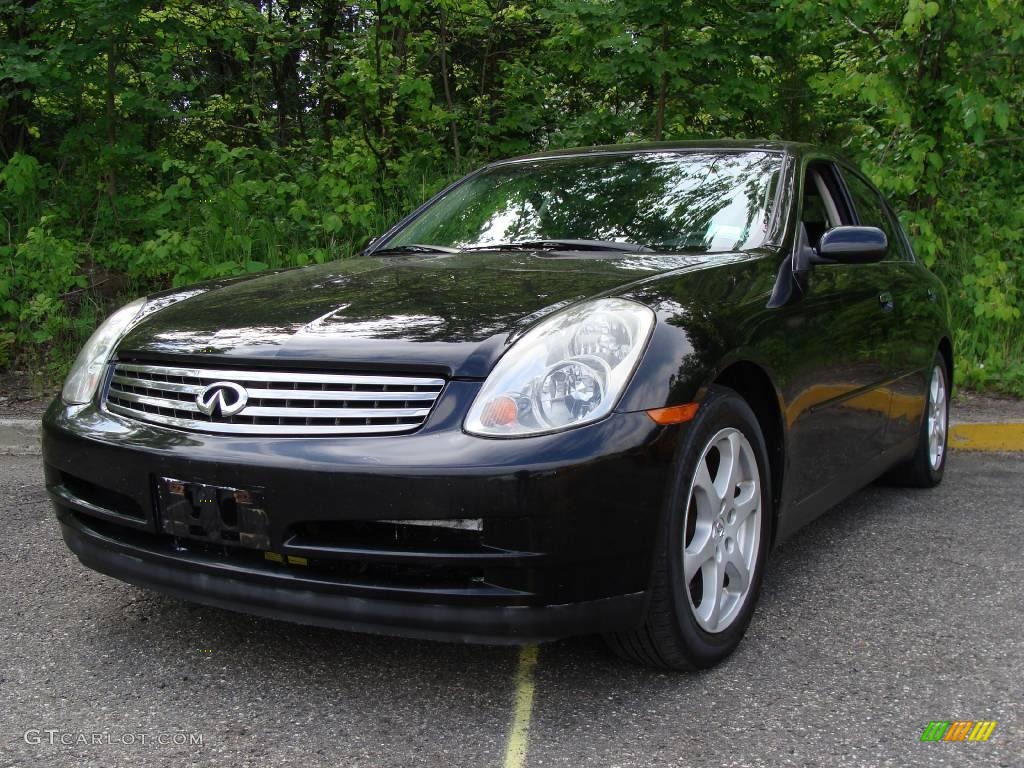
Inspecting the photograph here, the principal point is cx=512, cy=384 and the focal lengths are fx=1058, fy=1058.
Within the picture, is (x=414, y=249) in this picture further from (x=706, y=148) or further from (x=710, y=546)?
(x=710, y=546)

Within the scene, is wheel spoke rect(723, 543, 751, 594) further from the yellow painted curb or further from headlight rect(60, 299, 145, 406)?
the yellow painted curb

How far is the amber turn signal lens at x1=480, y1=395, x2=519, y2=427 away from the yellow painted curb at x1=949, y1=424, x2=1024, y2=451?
165 inches

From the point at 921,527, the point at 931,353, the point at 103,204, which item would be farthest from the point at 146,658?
the point at 103,204

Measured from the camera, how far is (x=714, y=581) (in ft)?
9.03

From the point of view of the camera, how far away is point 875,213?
451 cm

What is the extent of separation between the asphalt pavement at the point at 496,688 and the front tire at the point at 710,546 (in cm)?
12

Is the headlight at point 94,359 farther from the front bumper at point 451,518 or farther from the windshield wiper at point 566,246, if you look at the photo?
the windshield wiper at point 566,246

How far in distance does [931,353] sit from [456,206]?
2.15 m

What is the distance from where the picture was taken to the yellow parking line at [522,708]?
2.32 metres

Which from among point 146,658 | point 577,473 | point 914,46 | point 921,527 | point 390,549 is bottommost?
point 921,527

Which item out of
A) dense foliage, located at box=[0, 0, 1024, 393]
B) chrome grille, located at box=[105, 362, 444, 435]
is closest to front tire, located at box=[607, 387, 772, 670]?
chrome grille, located at box=[105, 362, 444, 435]

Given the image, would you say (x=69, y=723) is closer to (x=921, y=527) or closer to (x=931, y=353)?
(x=921, y=527)

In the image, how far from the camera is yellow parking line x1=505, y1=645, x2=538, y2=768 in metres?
2.32

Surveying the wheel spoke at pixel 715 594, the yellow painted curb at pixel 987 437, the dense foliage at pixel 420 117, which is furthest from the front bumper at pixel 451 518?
the dense foliage at pixel 420 117
